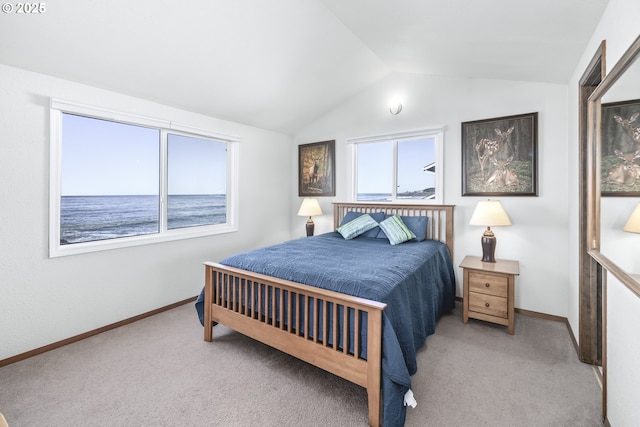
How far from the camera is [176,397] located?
189 cm

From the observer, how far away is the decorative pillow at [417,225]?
3.41 meters

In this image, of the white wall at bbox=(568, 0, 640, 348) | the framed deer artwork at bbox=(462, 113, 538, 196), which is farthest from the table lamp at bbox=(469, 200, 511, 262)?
the white wall at bbox=(568, 0, 640, 348)

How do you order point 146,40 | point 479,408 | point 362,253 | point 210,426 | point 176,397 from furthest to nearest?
point 362,253
point 146,40
point 176,397
point 479,408
point 210,426

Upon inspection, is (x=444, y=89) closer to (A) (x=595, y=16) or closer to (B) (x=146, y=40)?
(A) (x=595, y=16)

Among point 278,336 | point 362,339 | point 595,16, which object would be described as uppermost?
point 595,16

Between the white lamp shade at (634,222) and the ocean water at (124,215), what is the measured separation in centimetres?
382

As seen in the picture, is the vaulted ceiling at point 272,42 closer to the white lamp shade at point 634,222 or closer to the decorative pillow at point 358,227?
the white lamp shade at point 634,222

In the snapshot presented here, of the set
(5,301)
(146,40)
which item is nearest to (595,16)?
(146,40)

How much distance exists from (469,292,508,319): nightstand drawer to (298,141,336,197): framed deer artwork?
241 cm

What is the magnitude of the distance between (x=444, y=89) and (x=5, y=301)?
15.3ft

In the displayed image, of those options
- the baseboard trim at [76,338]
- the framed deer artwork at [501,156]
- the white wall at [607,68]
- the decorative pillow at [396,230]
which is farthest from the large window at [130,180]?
the white wall at [607,68]

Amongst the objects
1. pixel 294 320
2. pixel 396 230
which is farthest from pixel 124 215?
pixel 396 230

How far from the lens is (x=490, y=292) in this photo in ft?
9.05

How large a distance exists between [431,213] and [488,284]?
1.12 metres
